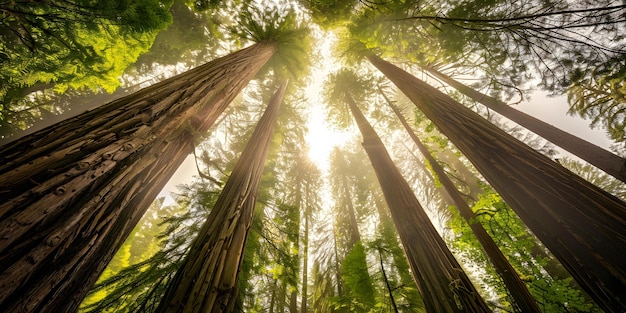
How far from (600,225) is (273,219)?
15.4 feet

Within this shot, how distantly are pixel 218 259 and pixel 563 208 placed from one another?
2278 mm

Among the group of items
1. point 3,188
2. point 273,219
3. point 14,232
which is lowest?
point 14,232

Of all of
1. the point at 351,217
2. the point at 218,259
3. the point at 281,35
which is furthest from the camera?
the point at 351,217

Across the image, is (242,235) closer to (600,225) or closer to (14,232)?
(14,232)

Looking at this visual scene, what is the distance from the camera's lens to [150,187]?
1571 millimetres

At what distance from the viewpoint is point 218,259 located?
5.32 feet

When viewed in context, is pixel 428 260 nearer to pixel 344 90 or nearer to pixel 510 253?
→ pixel 510 253

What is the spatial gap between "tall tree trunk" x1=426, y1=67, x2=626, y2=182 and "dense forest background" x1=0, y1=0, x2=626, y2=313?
0.10 ft

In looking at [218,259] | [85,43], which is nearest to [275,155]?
[85,43]

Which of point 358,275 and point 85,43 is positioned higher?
point 85,43

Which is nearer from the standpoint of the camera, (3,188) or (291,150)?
(3,188)

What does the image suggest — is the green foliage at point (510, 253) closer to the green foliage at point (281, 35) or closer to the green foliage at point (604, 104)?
the green foliage at point (604, 104)

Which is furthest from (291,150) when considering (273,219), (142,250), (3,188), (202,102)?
(142,250)

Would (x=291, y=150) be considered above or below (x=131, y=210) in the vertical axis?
above
